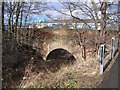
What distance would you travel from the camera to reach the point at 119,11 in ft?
59.8

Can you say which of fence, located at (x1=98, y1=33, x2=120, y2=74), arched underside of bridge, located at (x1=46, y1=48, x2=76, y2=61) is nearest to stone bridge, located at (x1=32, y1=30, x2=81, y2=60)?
arched underside of bridge, located at (x1=46, y1=48, x2=76, y2=61)

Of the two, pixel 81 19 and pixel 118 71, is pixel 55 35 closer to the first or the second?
pixel 81 19

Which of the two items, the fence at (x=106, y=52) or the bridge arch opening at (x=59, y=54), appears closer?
the fence at (x=106, y=52)

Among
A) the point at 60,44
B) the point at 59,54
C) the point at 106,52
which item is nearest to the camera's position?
the point at 106,52

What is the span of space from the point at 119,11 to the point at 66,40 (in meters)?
6.07

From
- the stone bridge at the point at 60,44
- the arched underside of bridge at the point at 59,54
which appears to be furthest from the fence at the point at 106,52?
the arched underside of bridge at the point at 59,54

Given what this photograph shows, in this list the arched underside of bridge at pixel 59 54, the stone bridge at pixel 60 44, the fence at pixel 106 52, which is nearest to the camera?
the fence at pixel 106 52

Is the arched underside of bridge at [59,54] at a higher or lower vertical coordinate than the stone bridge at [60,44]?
lower

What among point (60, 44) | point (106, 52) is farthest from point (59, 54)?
point (106, 52)

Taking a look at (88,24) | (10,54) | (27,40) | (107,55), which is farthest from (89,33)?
(107,55)

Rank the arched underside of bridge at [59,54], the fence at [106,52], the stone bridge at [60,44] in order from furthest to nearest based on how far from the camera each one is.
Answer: the arched underside of bridge at [59,54] → the stone bridge at [60,44] → the fence at [106,52]

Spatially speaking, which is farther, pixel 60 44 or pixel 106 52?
pixel 60 44

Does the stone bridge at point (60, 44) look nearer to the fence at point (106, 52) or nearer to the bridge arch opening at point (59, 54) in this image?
the bridge arch opening at point (59, 54)

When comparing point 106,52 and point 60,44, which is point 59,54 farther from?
point 106,52
